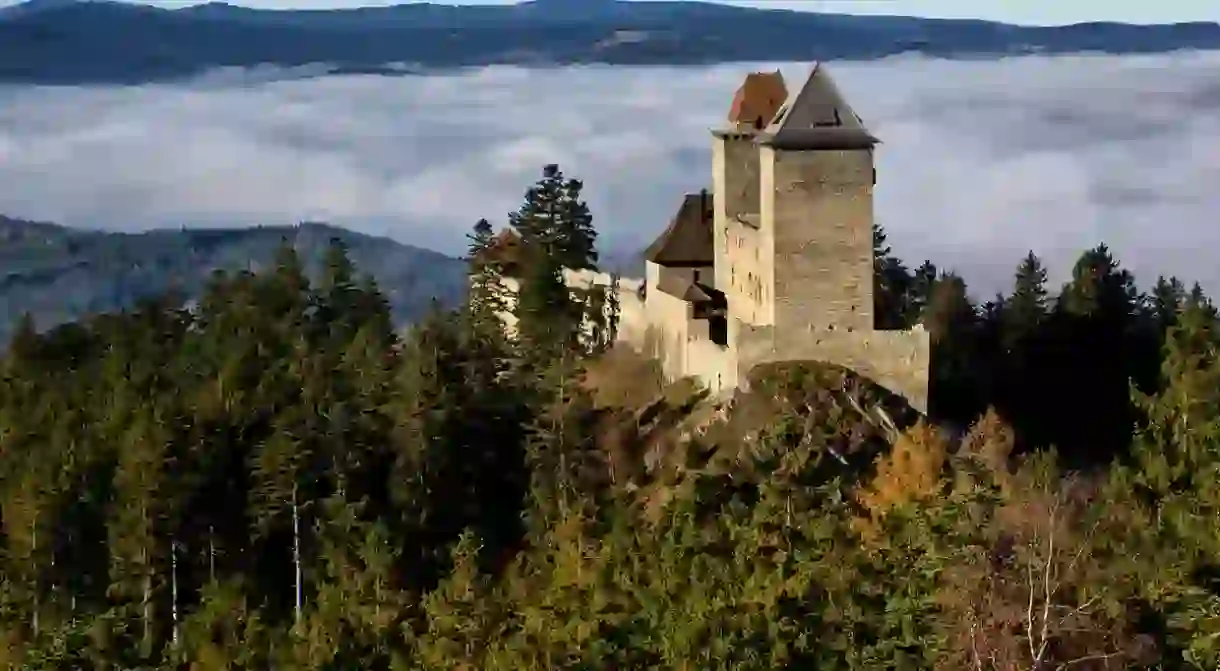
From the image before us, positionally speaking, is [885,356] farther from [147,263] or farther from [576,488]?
[147,263]

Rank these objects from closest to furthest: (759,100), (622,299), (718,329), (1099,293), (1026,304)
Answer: (718,329), (759,100), (622,299), (1099,293), (1026,304)

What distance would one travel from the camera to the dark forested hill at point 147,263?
134500 mm

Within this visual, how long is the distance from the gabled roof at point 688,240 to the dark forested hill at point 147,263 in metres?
68.4

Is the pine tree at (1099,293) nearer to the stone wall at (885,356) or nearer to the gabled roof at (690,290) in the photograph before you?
the gabled roof at (690,290)

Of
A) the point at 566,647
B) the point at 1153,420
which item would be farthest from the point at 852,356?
the point at 566,647

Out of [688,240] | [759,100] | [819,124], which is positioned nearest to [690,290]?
→ [688,240]

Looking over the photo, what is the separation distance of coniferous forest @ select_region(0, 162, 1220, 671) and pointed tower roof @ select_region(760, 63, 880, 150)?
4.83 metres

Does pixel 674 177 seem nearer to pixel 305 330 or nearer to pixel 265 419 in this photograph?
pixel 305 330

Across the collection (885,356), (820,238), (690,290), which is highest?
(820,238)

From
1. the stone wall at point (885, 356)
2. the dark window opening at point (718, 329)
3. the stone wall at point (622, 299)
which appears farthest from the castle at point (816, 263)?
the stone wall at point (622, 299)

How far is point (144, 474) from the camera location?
4019 centimetres

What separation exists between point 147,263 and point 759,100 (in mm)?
114593

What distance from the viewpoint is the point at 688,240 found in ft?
165

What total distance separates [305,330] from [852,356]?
701 inches
